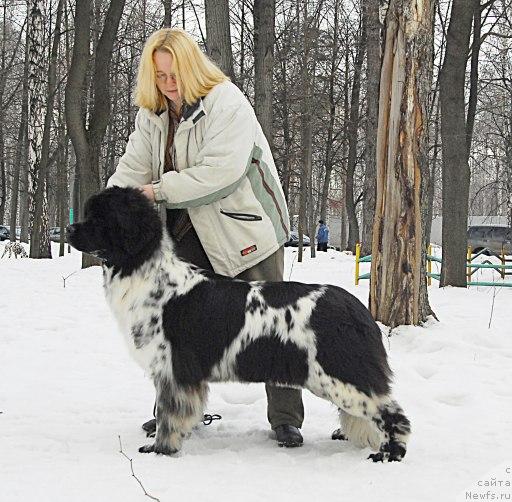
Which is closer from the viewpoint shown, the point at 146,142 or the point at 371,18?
the point at 146,142

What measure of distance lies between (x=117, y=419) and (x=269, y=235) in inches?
62.6

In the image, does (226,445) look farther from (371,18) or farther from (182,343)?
(371,18)

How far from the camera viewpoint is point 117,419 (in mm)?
4383

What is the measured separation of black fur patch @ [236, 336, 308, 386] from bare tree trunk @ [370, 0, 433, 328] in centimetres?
370

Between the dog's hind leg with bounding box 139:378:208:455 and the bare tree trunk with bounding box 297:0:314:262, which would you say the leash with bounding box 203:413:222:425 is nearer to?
the dog's hind leg with bounding box 139:378:208:455

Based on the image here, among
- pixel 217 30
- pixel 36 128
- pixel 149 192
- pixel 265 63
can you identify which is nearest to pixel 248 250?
pixel 149 192

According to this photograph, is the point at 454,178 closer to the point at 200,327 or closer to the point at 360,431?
the point at 360,431

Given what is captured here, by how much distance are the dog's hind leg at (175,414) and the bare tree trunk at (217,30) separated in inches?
229

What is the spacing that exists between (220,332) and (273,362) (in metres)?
0.33

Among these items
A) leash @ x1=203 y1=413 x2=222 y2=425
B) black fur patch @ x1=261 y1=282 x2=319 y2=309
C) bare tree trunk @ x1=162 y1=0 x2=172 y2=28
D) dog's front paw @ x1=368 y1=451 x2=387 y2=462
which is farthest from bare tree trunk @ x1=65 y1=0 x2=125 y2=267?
dog's front paw @ x1=368 y1=451 x2=387 y2=462

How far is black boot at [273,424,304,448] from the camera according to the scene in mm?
3865

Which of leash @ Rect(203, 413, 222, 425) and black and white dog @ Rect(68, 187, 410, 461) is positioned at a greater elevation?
black and white dog @ Rect(68, 187, 410, 461)

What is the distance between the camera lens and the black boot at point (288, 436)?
12.7 ft

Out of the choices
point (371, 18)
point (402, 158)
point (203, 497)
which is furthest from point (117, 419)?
point (371, 18)
